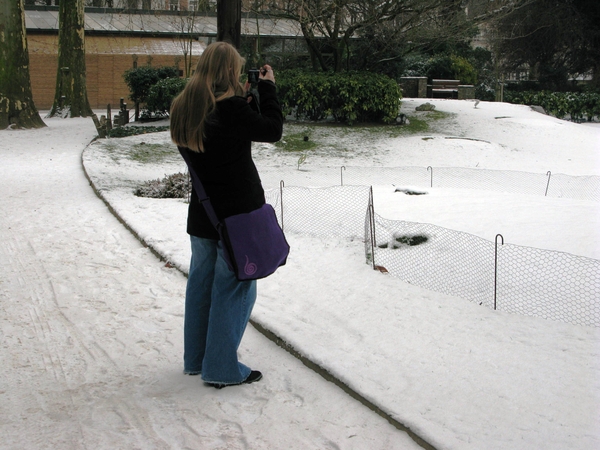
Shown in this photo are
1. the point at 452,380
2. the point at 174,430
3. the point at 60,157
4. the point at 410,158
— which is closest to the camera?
the point at 174,430

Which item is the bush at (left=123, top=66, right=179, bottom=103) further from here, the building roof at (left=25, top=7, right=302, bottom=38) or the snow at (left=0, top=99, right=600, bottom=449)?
the snow at (left=0, top=99, right=600, bottom=449)

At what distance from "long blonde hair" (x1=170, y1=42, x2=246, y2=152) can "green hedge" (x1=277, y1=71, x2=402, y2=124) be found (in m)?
15.0

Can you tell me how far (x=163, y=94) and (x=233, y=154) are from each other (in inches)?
711

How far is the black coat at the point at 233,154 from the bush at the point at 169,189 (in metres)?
6.03

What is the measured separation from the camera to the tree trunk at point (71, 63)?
2350cm

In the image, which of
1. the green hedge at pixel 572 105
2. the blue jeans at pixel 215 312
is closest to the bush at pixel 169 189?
the blue jeans at pixel 215 312

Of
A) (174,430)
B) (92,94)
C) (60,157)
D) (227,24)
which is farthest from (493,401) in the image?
(92,94)

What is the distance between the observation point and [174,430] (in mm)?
3371

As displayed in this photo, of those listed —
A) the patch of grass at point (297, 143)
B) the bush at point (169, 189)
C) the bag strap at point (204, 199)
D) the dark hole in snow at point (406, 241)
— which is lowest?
the dark hole in snow at point (406, 241)

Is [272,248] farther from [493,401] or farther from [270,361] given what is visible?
[493,401]

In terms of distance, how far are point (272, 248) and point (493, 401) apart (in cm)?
141

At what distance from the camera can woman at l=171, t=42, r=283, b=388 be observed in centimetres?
347

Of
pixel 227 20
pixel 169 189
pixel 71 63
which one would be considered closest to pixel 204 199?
pixel 227 20

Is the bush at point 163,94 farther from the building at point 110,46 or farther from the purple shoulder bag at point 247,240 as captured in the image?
the purple shoulder bag at point 247,240
